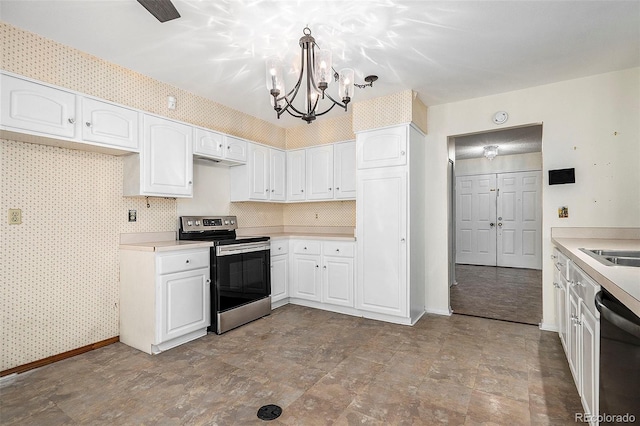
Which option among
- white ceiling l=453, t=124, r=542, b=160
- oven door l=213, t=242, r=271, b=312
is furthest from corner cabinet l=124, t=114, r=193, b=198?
white ceiling l=453, t=124, r=542, b=160

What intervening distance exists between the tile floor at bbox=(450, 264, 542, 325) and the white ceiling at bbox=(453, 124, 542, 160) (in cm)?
238

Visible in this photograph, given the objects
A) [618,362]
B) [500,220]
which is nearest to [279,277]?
[618,362]

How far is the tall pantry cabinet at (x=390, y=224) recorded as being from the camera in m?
3.46

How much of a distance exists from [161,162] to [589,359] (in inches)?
134

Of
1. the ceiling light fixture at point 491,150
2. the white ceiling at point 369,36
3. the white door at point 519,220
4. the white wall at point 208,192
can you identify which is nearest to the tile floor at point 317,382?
the white wall at point 208,192

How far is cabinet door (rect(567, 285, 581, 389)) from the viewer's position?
192cm

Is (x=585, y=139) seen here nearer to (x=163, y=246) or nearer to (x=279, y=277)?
(x=279, y=277)

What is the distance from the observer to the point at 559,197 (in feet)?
10.7

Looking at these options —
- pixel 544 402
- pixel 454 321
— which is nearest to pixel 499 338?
pixel 454 321

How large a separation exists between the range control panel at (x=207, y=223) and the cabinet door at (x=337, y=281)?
1.25 metres

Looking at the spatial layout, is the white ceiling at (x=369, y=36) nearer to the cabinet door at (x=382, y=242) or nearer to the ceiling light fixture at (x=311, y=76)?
the ceiling light fixture at (x=311, y=76)

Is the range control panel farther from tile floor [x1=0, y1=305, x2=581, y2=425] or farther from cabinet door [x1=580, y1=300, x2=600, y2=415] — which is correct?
cabinet door [x1=580, y1=300, x2=600, y2=415]

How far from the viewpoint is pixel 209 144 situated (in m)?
3.52

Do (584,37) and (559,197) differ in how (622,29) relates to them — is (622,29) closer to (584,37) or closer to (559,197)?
(584,37)
